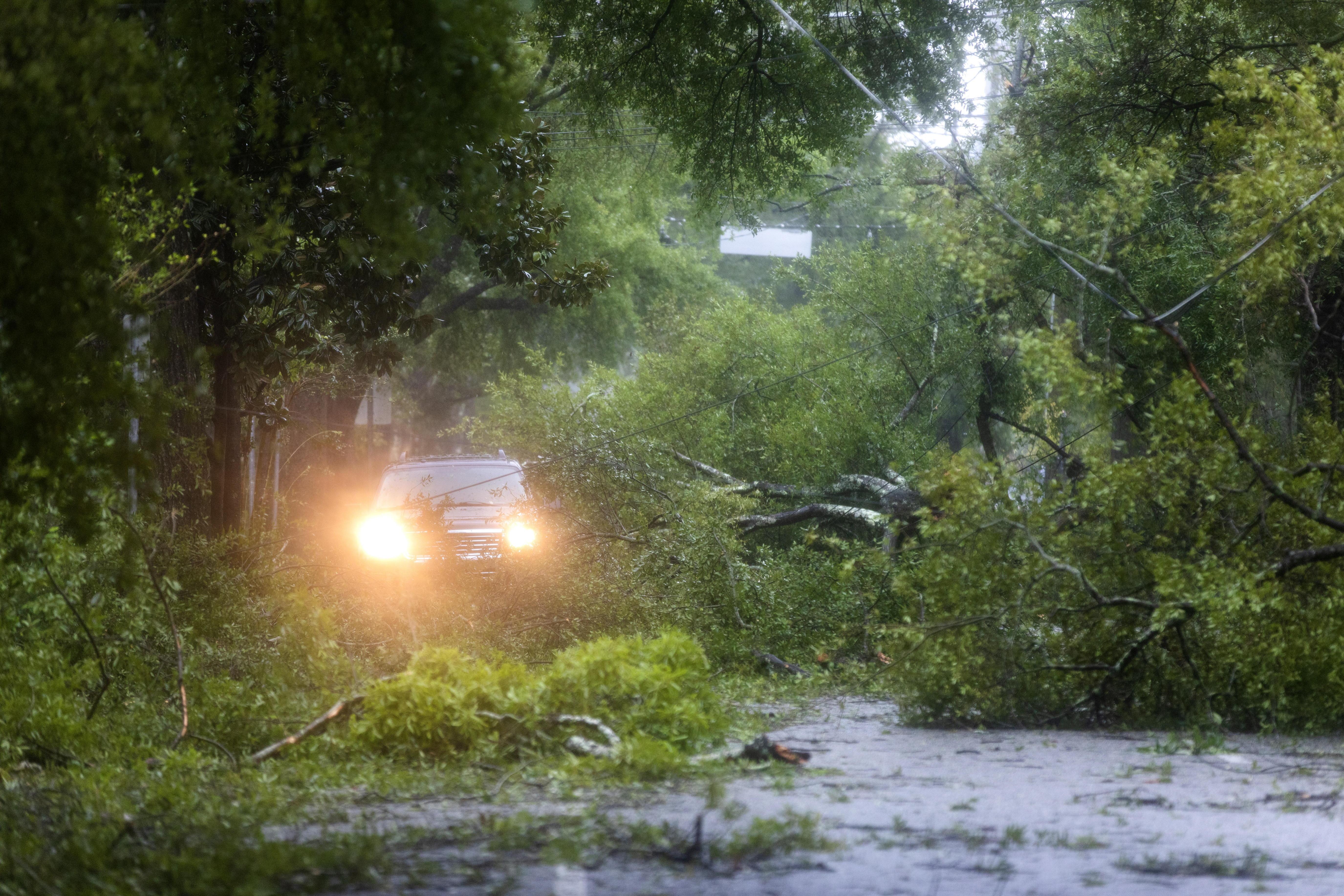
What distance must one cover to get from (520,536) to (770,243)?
37.0 m

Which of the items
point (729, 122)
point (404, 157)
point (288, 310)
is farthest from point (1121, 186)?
Result: point (288, 310)

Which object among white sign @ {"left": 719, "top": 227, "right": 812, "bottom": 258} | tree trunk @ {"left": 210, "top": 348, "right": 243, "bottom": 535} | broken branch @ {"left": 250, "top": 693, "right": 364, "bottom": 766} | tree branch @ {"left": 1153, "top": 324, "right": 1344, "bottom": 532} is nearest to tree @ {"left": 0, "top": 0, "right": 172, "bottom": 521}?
broken branch @ {"left": 250, "top": 693, "right": 364, "bottom": 766}

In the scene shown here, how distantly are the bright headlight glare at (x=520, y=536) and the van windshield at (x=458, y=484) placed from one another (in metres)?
1.51

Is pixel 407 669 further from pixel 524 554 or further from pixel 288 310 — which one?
pixel 288 310

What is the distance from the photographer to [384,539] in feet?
38.2

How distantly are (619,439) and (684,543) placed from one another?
1.75m

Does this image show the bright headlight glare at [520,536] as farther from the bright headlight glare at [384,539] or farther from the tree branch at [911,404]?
the tree branch at [911,404]

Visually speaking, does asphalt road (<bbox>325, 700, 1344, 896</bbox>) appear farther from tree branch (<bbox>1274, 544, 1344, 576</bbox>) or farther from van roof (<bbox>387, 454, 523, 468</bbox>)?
van roof (<bbox>387, 454, 523, 468</bbox>)

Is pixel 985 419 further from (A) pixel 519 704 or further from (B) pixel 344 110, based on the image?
(A) pixel 519 704

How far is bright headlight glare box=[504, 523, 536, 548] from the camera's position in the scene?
11.4 metres

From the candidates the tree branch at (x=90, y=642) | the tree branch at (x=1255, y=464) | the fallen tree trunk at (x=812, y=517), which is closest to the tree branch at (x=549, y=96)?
the fallen tree trunk at (x=812, y=517)

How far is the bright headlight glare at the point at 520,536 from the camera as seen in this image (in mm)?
11406

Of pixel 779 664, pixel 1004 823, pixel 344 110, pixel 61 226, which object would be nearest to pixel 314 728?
pixel 61 226

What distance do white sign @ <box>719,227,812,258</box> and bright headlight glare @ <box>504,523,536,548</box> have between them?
89.1ft
